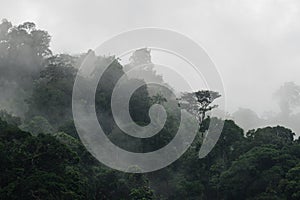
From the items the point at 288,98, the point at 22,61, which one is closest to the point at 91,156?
the point at 22,61

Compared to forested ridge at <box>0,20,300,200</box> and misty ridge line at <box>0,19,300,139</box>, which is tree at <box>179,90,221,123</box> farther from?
misty ridge line at <box>0,19,300,139</box>

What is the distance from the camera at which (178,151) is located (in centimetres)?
3528

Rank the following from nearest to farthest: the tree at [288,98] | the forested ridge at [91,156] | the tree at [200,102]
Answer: the forested ridge at [91,156]
the tree at [200,102]
the tree at [288,98]

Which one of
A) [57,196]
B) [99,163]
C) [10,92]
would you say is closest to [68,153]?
[57,196]

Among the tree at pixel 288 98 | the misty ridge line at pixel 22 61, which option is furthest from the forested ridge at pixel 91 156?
the tree at pixel 288 98

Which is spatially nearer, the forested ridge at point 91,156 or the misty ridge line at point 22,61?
the forested ridge at point 91,156

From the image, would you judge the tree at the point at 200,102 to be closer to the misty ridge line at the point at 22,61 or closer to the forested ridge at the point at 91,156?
the forested ridge at the point at 91,156

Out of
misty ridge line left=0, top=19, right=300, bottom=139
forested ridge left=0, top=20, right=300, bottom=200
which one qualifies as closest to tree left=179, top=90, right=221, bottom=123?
forested ridge left=0, top=20, right=300, bottom=200

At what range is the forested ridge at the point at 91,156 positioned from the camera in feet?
72.8

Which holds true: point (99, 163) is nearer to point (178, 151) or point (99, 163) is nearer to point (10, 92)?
point (178, 151)

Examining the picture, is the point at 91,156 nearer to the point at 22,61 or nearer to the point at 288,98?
the point at 22,61

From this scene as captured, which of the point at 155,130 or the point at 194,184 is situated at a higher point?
the point at 155,130

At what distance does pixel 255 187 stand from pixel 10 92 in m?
22.6

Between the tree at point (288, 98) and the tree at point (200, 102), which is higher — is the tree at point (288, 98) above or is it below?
above
